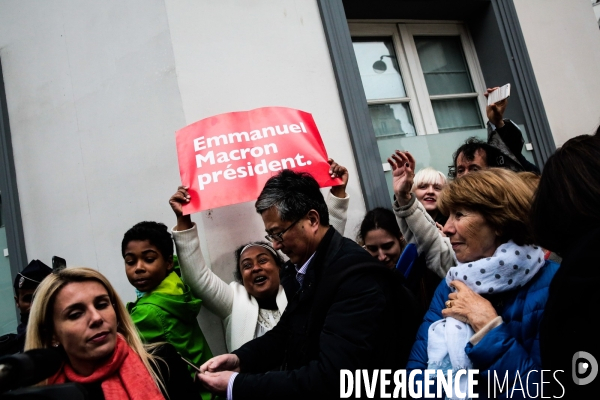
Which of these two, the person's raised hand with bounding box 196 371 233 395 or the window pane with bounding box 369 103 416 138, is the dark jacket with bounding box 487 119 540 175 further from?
the person's raised hand with bounding box 196 371 233 395

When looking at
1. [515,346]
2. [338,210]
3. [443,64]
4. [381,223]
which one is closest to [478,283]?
[515,346]

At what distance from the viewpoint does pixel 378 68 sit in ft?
15.5

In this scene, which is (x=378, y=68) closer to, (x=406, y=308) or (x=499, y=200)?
(x=499, y=200)

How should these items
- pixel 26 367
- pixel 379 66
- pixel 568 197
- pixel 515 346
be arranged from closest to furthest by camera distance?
pixel 26 367 < pixel 568 197 < pixel 515 346 < pixel 379 66

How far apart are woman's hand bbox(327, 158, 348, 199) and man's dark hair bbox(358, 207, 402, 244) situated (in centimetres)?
36

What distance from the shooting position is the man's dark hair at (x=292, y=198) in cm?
219

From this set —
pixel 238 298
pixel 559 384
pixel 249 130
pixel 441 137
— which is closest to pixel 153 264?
pixel 238 298

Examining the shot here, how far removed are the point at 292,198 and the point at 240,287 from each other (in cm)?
122

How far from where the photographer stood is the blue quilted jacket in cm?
163

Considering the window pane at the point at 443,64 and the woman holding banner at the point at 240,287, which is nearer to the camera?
the woman holding banner at the point at 240,287

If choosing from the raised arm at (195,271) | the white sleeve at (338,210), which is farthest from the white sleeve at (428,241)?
the raised arm at (195,271)

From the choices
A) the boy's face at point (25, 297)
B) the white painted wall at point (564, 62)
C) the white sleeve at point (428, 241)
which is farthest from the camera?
the white painted wall at point (564, 62)

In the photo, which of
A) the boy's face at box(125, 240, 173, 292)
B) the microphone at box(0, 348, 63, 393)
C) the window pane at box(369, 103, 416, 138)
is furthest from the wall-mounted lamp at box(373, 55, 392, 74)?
the microphone at box(0, 348, 63, 393)

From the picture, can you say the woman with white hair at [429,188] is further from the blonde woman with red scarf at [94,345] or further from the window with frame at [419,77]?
the blonde woman with red scarf at [94,345]
